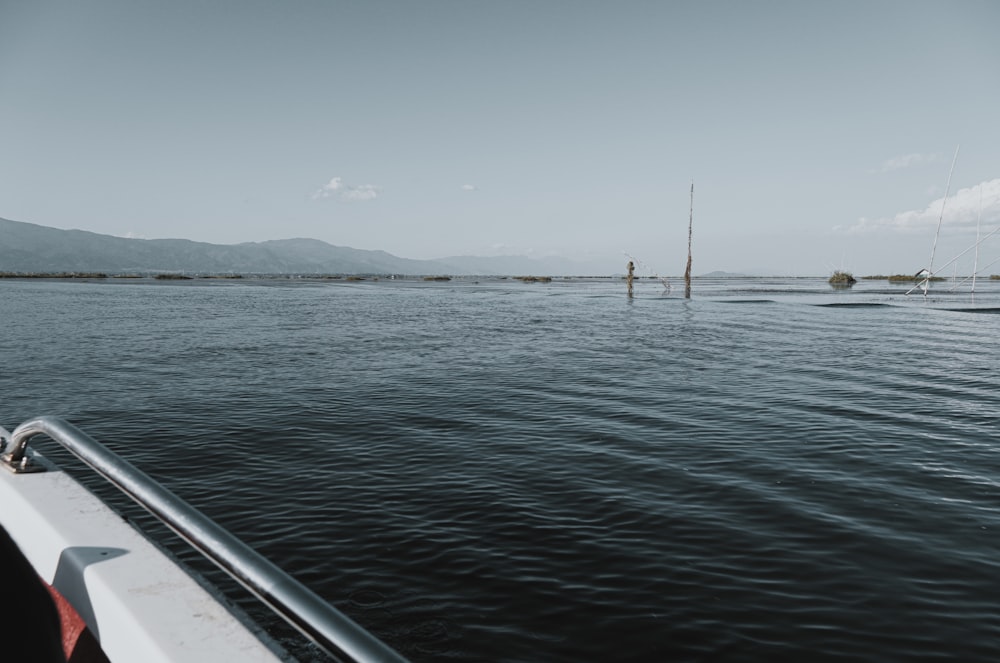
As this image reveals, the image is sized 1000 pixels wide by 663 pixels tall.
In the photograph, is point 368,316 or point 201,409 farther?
point 368,316

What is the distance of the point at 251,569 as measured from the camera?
2289 mm

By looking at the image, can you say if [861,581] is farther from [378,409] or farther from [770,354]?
[770,354]

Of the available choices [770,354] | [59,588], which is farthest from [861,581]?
[770,354]

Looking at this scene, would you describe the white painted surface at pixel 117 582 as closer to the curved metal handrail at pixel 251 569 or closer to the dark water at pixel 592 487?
the curved metal handrail at pixel 251 569

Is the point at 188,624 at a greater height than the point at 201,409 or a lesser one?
greater

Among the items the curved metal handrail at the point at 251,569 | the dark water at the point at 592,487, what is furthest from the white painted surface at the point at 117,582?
the dark water at the point at 592,487

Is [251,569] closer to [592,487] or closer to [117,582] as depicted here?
[117,582]

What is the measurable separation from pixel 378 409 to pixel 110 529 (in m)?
11.9

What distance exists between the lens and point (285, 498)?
913cm

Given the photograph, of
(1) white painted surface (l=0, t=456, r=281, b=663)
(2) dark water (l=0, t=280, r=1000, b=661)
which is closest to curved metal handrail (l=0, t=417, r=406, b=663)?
(1) white painted surface (l=0, t=456, r=281, b=663)

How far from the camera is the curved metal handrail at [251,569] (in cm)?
182

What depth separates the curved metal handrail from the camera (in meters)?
1.82

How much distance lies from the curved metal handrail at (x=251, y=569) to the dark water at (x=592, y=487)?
3.42m

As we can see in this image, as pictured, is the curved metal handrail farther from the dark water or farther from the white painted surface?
the dark water
